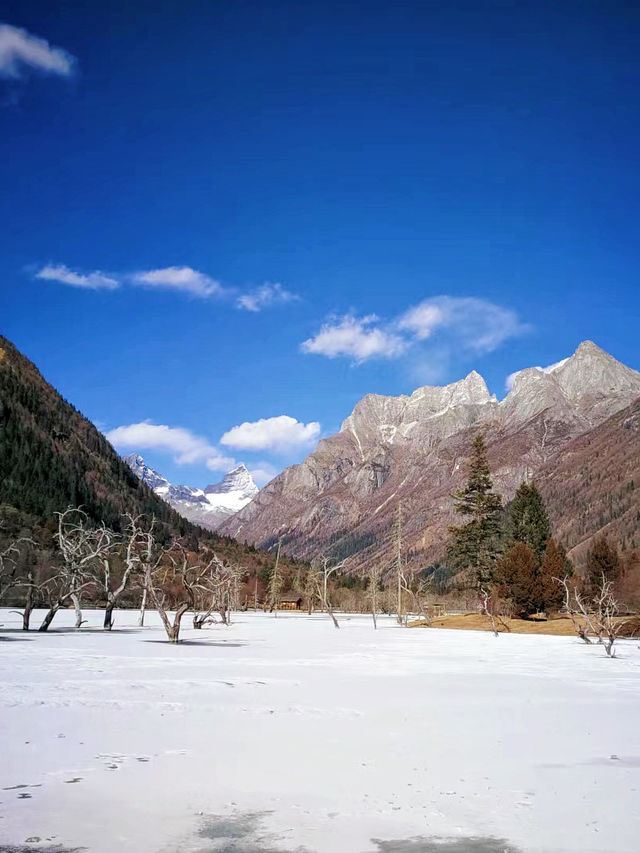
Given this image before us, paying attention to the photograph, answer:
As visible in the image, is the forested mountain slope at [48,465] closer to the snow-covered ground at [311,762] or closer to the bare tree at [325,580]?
the bare tree at [325,580]

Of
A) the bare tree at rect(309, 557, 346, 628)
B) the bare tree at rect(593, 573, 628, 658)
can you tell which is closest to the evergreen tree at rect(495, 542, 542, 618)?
the bare tree at rect(593, 573, 628, 658)

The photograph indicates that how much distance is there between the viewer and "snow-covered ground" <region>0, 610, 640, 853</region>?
24.2 feet

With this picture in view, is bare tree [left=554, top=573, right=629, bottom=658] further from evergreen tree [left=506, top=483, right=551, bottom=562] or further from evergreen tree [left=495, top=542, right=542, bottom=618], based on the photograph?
evergreen tree [left=506, top=483, right=551, bottom=562]

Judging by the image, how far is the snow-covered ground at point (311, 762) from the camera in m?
7.39

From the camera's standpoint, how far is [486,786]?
30.6 ft

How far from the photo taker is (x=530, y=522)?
3100 inches

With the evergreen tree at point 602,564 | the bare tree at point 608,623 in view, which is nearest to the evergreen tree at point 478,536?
the evergreen tree at point 602,564

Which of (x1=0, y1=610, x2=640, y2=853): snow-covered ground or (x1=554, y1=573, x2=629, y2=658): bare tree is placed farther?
(x1=554, y1=573, x2=629, y2=658): bare tree

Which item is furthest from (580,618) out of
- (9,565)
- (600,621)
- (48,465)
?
(48,465)

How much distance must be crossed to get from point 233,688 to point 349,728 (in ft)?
18.8

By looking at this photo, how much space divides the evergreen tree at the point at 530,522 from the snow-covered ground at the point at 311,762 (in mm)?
57953

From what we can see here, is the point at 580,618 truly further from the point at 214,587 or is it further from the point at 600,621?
the point at 214,587

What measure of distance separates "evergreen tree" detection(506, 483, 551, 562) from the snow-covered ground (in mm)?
57953

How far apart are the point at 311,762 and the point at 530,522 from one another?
7270 cm
